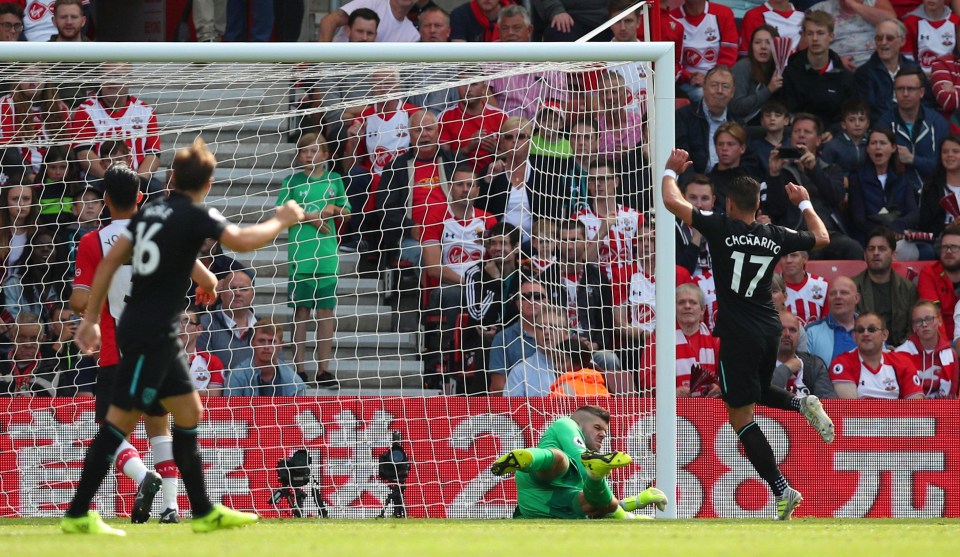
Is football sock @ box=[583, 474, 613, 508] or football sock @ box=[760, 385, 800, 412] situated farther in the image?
football sock @ box=[760, 385, 800, 412]

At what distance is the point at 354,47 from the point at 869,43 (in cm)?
693

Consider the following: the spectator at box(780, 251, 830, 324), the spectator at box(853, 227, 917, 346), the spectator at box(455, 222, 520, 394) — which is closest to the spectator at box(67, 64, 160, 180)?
the spectator at box(455, 222, 520, 394)

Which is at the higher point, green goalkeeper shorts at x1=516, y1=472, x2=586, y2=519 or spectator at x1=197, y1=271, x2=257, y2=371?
spectator at x1=197, y1=271, x2=257, y2=371

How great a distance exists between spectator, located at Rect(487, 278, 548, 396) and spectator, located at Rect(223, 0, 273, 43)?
446cm

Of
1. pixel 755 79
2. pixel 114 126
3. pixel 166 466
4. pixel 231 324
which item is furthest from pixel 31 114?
pixel 755 79

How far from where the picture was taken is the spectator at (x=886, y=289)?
36.3 feet

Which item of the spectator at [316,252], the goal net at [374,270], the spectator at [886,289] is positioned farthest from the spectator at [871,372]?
the spectator at [316,252]

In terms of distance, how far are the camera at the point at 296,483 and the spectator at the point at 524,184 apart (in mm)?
2254

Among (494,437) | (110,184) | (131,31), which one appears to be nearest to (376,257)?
(494,437)

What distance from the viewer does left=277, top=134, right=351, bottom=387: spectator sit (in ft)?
32.9

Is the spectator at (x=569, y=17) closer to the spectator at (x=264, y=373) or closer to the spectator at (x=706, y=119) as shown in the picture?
the spectator at (x=706, y=119)

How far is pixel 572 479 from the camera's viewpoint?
27.5 feet

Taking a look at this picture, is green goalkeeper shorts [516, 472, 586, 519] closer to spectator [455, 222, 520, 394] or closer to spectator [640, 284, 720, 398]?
spectator [455, 222, 520, 394]

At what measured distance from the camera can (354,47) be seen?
27.6 feet
